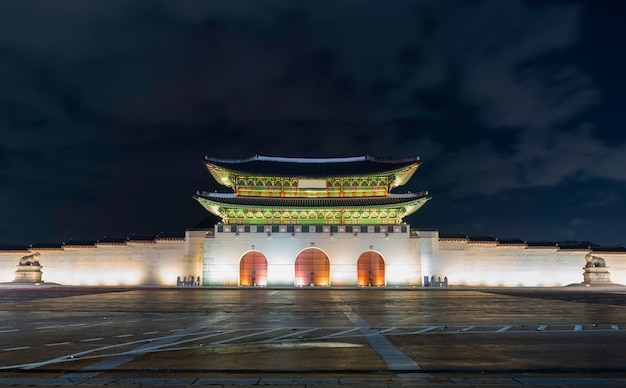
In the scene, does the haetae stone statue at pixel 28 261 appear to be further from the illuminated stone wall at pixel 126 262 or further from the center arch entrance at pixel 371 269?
the center arch entrance at pixel 371 269

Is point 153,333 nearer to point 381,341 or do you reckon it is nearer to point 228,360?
point 228,360

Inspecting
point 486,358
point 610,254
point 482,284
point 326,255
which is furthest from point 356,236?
point 486,358

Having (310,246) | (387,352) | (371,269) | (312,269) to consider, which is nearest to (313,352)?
(387,352)

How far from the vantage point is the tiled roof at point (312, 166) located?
51.3 m

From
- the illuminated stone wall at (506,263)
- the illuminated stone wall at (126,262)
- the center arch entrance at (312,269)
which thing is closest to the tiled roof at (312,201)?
the illuminated stone wall at (126,262)

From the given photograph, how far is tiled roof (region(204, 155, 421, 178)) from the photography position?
51.3 metres

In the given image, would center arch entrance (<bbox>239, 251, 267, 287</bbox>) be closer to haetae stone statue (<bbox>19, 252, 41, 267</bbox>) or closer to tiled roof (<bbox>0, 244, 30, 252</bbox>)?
haetae stone statue (<bbox>19, 252, 41, 267</bbox>)

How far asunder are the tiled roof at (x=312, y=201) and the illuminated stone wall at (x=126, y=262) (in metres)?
4.99

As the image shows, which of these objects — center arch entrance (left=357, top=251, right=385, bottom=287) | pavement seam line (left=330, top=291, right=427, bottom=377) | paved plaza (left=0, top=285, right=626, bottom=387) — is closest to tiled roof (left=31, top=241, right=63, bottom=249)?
center arch entrance (left=357, top=251, right=385, bottom=287)

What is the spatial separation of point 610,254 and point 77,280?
5954 cm

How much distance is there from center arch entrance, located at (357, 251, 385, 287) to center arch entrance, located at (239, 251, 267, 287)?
10753mm

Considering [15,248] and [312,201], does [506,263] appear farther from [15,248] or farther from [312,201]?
[15,248]

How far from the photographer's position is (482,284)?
48.0 meters

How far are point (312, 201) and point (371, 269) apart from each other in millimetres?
10174
